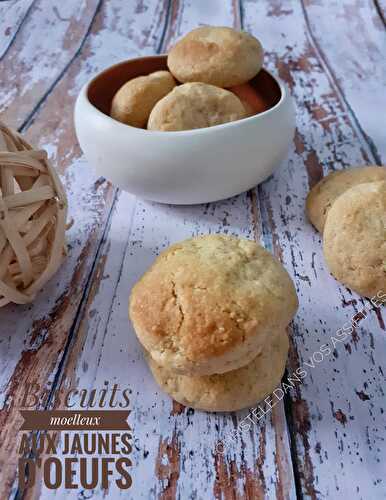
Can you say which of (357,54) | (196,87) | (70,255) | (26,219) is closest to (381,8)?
(357,54)

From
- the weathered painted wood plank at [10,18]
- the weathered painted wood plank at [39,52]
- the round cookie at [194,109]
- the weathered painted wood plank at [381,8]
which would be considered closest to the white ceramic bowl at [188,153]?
the round cookie at [194,109]

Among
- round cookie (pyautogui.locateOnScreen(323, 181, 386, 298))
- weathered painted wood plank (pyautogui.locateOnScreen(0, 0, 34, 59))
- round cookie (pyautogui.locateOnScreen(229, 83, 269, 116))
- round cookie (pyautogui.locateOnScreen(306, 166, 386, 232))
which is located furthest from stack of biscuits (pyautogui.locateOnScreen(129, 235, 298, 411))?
weathered painted wood plank (pyautogui.locateOnScreen(0, 0, 34, 59))

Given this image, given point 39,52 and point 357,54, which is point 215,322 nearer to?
point 357,54

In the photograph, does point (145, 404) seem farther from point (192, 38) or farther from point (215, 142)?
point (192, 38)

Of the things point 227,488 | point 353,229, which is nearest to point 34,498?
point 227,488

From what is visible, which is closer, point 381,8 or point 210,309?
point 210,309

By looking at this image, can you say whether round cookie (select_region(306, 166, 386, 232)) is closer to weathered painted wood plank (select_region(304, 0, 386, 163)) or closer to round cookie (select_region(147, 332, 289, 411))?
weathered painted wood plank (select_region(304, 0, 386, 163))
